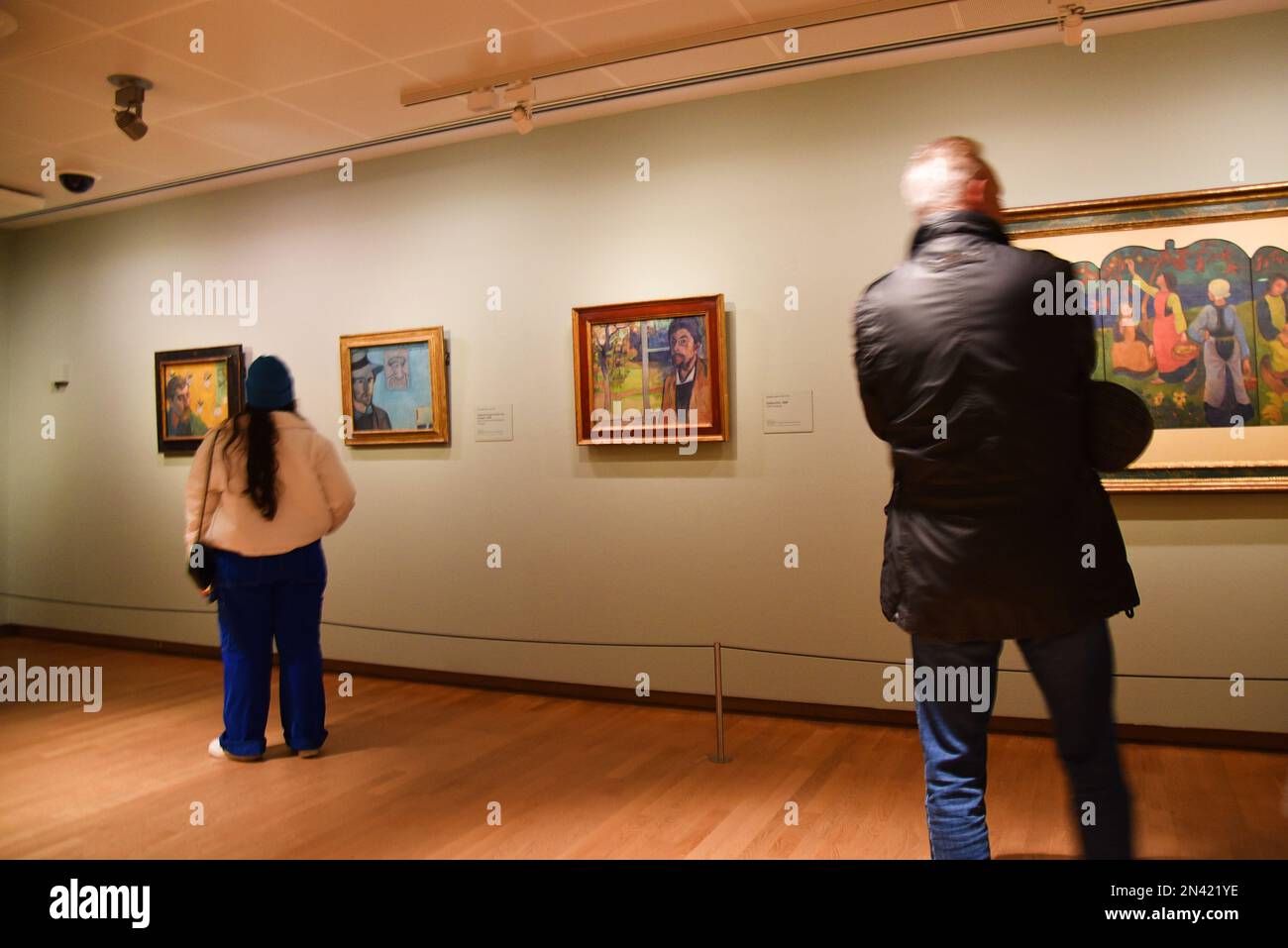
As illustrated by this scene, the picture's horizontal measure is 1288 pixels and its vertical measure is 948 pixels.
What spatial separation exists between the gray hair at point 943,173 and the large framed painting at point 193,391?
610cm

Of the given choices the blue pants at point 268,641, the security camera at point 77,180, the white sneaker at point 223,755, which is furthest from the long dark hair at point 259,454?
the security camera at point 77,180

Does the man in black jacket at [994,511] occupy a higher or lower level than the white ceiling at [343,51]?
lower

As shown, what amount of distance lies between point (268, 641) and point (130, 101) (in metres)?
3.25

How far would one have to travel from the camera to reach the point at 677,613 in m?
5.47

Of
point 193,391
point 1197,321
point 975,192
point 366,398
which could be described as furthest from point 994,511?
point 193,391

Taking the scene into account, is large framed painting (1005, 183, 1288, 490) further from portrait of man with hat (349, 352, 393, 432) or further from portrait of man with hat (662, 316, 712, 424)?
portrait of man with hat (349, 352, 393, 432)

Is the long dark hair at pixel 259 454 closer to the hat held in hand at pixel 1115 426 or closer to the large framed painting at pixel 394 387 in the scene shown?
the large framed painting at pixel 394 387

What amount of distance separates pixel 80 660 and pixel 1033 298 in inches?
308

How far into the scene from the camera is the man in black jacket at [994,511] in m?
2.03

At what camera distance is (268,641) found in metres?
4.53

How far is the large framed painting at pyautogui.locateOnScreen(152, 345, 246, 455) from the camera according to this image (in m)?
7.11

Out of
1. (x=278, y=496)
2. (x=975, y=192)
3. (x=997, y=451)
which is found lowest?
(x=278, y=496)

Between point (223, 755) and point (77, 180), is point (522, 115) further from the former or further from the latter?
point (77, 180)

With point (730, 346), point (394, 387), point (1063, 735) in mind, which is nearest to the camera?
point (1063, 735)
